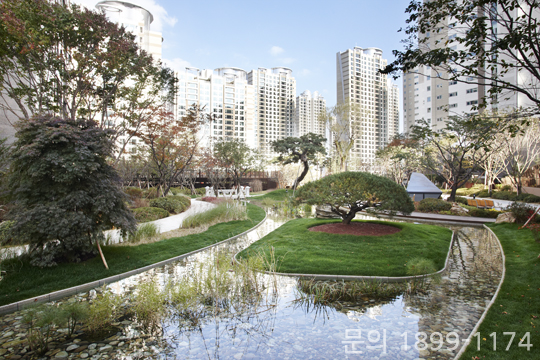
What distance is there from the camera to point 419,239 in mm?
7742

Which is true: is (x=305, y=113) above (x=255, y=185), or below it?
above

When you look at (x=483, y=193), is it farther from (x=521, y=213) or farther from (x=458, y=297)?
(x=458, y=297)

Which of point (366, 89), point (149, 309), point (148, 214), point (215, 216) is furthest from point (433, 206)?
point (366, 89)

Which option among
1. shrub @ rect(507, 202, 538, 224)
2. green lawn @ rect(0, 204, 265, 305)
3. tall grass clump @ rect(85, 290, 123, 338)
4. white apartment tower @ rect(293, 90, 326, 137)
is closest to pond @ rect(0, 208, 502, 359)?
tall grass clump @ rect(85, 290, 123, 338)

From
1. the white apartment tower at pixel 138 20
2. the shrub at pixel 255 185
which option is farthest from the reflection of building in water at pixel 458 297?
the white apartment tower at pixel 138 20

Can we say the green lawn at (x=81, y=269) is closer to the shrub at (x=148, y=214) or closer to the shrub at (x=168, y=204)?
the shrub at (x=148, y=214)

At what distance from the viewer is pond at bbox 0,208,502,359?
10.5 ft

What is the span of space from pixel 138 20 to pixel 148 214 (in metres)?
54.0

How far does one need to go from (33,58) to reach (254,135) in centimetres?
7523

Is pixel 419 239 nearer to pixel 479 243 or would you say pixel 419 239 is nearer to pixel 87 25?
pixel 479 243

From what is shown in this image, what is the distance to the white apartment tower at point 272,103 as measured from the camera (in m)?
86.1

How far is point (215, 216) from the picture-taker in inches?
422

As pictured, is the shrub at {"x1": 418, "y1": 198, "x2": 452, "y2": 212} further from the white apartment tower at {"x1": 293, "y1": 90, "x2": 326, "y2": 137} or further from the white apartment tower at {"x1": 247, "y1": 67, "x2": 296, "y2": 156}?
the white apartment tower at {"x1": 293, "y1": 90, "x2": 326, "y2": 137}

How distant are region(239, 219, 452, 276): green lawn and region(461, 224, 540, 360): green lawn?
1288mm
